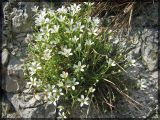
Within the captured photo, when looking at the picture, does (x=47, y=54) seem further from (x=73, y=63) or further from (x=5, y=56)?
(x=5, y=56)

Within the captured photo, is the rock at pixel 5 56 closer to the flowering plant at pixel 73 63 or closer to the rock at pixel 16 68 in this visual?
the rock at pixel 16 68

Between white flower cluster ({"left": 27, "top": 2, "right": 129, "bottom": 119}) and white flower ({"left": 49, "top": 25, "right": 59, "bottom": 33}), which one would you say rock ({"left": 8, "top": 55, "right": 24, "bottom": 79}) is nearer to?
white flower cluster ({"left": 27, "top": 2, "right": 129, "bottom": 119})

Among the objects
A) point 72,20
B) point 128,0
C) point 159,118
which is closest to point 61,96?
point 72,20

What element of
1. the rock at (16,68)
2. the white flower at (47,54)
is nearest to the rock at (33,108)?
the rock at (16,68)

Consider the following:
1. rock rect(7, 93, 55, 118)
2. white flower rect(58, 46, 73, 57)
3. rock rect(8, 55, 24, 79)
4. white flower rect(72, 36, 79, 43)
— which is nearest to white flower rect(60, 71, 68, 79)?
white flower rect(58, 46, 73, 57)

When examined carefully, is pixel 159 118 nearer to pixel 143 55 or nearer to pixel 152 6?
pixel 143 55

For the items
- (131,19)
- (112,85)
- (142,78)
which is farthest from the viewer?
(131,19)

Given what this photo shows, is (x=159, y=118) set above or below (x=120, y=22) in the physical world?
below

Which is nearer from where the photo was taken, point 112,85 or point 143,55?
point 112,85

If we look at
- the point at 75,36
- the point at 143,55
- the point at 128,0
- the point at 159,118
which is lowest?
the point at 159,118
